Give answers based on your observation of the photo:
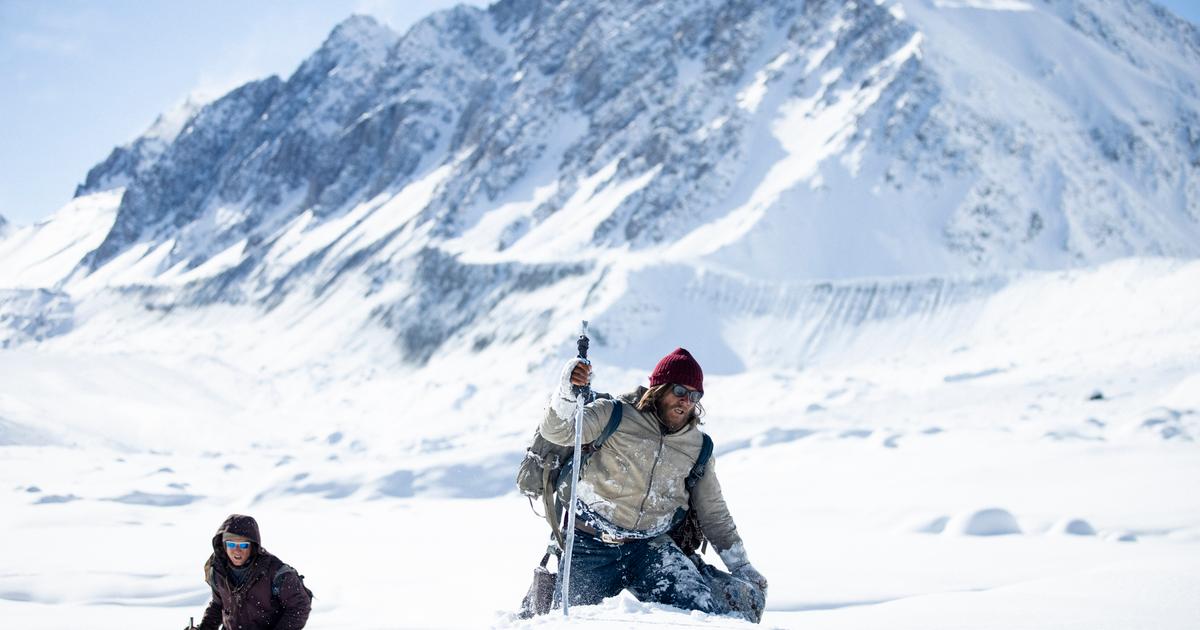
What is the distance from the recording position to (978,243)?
5062cm

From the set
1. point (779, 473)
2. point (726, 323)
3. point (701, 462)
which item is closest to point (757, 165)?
point (726, 323)

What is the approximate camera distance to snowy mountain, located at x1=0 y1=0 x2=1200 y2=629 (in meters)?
11.0

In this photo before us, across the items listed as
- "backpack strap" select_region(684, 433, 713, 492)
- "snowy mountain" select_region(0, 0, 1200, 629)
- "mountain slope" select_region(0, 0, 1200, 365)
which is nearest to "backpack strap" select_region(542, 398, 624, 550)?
"backpack strap" select_region(684, 433, 713, 492)

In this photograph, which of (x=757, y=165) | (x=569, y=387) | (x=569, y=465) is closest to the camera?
(x=569, y=387)

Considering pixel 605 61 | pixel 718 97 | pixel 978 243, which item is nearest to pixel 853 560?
pixel 978 243

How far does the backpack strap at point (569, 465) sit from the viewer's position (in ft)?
15.7

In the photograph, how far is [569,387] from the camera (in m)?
4.53

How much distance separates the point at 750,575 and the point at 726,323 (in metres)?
46.0

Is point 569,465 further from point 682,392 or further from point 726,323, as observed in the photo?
point 726,323

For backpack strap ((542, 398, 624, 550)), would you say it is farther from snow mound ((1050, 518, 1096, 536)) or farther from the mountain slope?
the mountain slope

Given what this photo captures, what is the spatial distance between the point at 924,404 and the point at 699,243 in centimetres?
2524

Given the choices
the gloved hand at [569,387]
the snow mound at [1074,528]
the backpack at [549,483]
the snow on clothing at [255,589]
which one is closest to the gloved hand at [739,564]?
the backpack at [549,483]

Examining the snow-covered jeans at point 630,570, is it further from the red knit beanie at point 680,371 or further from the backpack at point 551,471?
the red knit beanie at point 680,371

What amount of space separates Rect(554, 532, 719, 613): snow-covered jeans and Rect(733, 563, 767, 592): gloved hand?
0.75ft
